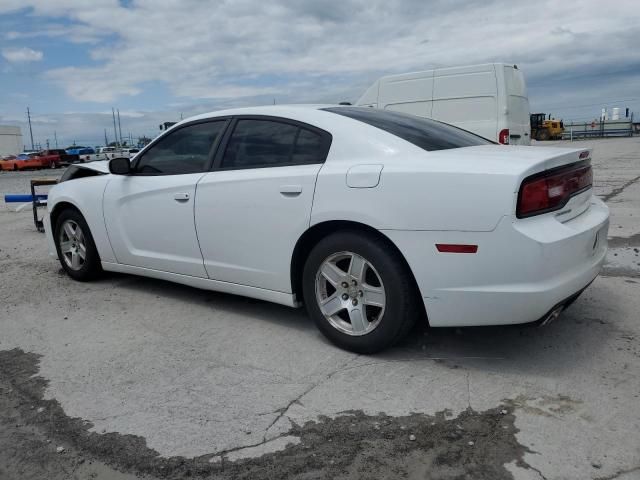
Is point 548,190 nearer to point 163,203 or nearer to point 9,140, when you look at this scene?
point 163,203

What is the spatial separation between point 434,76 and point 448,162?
847cm

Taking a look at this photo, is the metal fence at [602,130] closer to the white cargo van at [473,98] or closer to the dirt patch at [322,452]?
the white cargo van at [473,98]

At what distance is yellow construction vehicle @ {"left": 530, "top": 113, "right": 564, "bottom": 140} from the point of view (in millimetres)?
51500

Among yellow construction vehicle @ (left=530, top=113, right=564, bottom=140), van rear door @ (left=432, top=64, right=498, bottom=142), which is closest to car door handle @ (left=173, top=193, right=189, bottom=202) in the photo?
van rear door @ (left=432, top=64, right=498, bottom=142)

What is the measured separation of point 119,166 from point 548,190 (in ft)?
10.7

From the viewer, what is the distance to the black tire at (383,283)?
10.3 feet

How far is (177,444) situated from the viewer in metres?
2.57

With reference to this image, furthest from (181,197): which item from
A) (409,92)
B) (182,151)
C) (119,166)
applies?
(409,92)

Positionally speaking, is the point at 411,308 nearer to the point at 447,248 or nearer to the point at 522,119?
the point at 447,248

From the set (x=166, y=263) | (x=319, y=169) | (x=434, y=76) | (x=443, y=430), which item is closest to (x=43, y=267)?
(x=166, y=263)

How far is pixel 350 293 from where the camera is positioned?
3.37 m

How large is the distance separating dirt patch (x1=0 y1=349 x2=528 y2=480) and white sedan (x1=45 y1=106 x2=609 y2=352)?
0.66 metres

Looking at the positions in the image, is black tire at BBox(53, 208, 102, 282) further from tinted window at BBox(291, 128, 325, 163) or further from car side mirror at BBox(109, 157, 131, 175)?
tinted window at BBox(291, 128, 325, 163)

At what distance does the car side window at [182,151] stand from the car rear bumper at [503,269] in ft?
5.76
